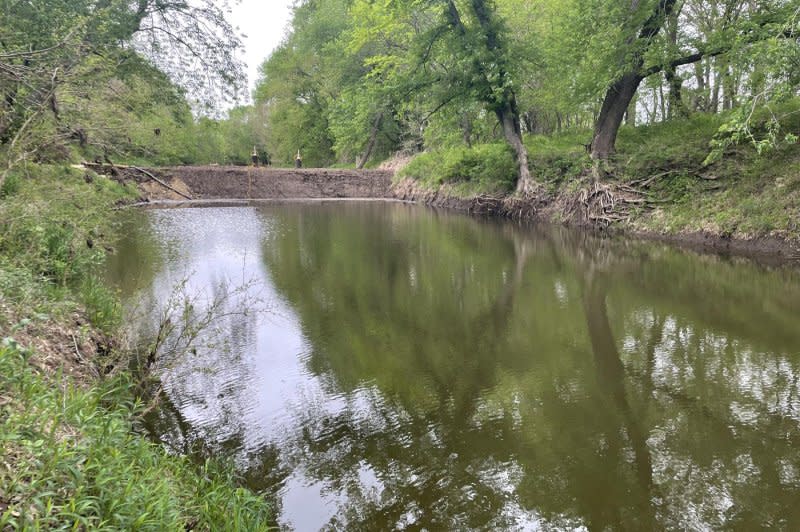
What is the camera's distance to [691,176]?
51.5ft

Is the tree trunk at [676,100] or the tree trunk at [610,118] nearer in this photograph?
the tree trunk at [610,118]

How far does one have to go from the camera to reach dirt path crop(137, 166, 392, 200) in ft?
115

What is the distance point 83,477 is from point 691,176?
56.6ft

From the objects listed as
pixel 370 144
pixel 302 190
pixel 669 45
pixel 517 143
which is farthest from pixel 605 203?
pixel 370 144

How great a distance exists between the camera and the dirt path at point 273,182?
115 feet

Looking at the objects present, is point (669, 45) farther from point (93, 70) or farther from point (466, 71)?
point (93, 70)

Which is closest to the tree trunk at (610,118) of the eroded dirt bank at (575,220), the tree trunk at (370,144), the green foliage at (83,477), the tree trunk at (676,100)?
the tree trunk at (676,100)

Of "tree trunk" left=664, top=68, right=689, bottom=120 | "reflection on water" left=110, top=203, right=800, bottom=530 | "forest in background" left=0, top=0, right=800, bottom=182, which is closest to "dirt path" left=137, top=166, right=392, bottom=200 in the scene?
"forest in background" left=0, top=0, right=800, bottom=182

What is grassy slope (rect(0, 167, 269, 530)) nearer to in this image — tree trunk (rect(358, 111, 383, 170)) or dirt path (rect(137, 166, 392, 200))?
dirt path (rect(137, 166, 392, 200))

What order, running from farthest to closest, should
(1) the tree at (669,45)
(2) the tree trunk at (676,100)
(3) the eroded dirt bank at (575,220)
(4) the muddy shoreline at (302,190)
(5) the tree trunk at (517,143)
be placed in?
(4) the muddy shoreline at (302,190) → (5) the tree trunk at (517,143) → (2) the tree trunk at (676,100) → (1) the tree at (669,45) → (3) the eroded dirt bank at (575,220)

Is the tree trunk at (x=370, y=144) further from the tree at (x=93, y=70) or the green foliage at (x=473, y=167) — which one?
→ the tree at (x=93, y=70)

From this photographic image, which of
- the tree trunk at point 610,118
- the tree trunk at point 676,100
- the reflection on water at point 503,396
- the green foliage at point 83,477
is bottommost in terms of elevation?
the reflection on water at point 503,396

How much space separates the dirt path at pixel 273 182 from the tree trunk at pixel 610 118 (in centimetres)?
2107

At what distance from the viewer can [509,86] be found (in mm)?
19703
